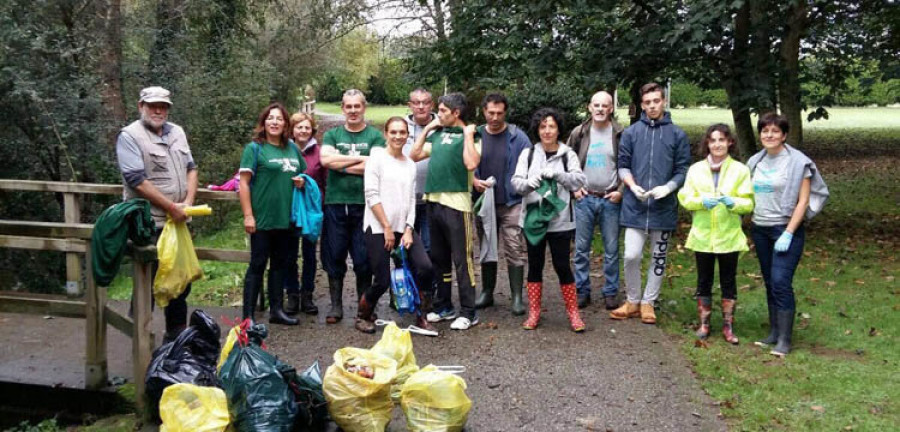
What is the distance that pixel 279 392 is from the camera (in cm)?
443

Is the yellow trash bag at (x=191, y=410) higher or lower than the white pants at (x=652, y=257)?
lower

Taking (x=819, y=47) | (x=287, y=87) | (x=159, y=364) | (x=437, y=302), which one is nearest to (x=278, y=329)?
(x=437, y=302)

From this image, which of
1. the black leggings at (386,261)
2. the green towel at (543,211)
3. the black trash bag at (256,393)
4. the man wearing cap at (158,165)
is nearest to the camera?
the black trash bag at (256,393)

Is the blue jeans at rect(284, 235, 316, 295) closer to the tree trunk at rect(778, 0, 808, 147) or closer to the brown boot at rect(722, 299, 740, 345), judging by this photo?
the brown boot at rect(722, 299, 740, 345)

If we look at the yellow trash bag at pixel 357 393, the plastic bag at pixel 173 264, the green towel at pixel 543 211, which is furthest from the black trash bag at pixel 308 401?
the green towel at pixel 543 211

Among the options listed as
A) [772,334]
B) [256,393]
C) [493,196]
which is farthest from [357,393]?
[772,334]

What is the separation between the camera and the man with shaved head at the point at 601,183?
7.19 metres

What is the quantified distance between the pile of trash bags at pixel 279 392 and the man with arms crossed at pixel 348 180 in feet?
6.53

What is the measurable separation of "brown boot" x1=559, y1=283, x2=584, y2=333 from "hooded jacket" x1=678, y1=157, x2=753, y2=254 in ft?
3.36

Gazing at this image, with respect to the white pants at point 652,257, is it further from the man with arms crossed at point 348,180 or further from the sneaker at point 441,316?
the man with arms crossed at point 348,180

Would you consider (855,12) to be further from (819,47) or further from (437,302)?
(437,302)

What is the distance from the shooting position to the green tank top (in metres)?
6.63

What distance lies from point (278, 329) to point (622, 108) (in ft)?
140

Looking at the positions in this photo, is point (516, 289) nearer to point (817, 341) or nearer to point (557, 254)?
point (557, 254)
